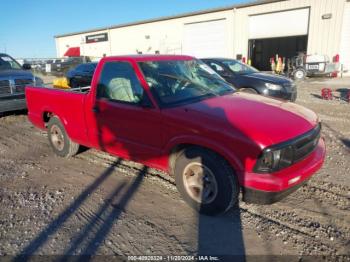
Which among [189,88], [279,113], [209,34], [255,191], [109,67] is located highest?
[209,34]

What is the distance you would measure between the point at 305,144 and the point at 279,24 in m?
23.1

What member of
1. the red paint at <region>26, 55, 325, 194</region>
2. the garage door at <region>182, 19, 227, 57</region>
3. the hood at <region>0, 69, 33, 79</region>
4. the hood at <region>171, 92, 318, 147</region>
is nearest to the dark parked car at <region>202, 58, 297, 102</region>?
the red paint at <region>26, 55, 325, 194</region>

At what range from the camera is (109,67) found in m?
4.42

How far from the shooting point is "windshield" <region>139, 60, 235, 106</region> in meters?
3.83

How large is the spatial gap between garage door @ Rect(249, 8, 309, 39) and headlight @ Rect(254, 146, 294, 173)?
73.6ft

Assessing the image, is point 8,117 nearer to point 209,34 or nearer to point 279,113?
point 279,113

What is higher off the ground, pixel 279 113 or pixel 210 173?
pixel 279 113

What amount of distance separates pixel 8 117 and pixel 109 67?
248 inches

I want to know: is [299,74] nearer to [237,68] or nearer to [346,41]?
[346,41]

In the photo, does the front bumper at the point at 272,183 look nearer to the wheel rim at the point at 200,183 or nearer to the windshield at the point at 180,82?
the wheel rim at the point at 200,183

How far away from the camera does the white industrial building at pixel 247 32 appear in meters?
21.0

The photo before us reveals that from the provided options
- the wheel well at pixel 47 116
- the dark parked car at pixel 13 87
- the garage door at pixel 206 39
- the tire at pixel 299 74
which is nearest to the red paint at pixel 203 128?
the wheel well at pixel 47 116

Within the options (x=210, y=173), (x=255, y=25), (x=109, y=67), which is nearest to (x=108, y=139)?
(x=109, y=67)

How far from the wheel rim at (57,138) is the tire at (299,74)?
58.1 feet
